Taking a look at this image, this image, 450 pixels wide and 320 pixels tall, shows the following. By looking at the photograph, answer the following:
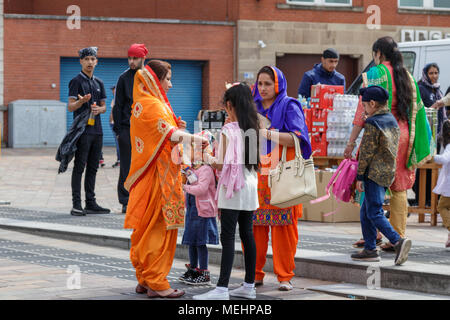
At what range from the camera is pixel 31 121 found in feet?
87.8

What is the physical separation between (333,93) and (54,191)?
239 inches

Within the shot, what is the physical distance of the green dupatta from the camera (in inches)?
314

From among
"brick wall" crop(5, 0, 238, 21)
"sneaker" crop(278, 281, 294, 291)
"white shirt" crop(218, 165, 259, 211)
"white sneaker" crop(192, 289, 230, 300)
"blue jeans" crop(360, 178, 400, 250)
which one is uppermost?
"brick wall" crop(5, 0, 238, 21)

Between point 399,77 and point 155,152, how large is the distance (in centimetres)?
279

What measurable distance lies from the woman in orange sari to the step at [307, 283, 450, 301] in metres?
1.32

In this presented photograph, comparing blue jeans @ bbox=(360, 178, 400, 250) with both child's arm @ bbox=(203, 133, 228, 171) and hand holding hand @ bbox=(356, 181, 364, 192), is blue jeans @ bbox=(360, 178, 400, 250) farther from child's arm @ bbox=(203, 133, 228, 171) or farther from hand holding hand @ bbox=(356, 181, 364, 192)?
child's arm @ bbox=(203, 133, 228, 171)

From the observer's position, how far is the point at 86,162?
37.7 ft

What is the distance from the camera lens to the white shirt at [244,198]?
6.30 m

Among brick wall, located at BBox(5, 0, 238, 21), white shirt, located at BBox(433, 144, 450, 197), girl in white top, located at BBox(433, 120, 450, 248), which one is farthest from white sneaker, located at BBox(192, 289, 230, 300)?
brick wall, located at BBox(5, 0, 238, 21)

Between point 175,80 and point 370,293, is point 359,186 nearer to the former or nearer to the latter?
point 370,293

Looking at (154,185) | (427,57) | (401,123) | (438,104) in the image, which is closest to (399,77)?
(401,123)

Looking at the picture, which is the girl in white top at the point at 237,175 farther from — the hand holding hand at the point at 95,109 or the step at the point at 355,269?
the hand holding hand at the point at 95,109

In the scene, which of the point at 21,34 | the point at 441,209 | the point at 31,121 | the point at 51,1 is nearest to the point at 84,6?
the point at 51,1

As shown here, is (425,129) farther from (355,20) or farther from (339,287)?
(355,20)
